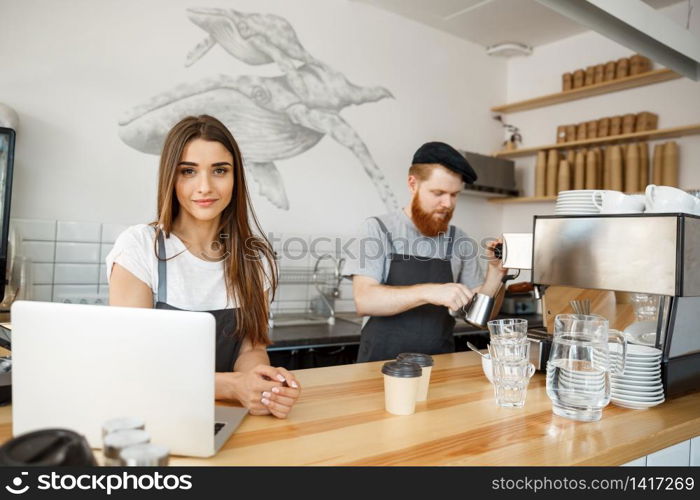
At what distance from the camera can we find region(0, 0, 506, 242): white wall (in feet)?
9.04

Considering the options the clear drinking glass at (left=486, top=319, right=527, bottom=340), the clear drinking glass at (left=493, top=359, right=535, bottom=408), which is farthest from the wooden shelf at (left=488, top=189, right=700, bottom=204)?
the clear drinking glass at (left=493, top=359, right=535, bottom=408)

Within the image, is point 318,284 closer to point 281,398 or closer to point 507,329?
point 507,329

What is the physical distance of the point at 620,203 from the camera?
5.10 feet

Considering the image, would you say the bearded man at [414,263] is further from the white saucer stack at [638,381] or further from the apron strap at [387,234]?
the white saucer stack at [638,381]

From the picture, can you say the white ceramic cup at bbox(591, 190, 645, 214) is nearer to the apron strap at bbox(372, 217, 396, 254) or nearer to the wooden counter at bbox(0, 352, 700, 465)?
the wooden counter at bbox(0, 352, 700, 465)

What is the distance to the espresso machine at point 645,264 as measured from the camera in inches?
53.9

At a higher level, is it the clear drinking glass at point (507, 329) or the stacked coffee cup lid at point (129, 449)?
the clear drinking glass at point (507, 329)

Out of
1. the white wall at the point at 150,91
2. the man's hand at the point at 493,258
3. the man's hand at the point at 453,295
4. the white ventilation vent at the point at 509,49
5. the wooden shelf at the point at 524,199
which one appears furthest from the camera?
the white ventilation vent at the point at 509,49

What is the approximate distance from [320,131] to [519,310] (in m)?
2.03

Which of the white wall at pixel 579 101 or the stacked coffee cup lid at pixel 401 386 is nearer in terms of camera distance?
the stacked coffee cup lid at pixel 401 386

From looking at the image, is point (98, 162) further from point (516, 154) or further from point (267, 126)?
point (516, 154)

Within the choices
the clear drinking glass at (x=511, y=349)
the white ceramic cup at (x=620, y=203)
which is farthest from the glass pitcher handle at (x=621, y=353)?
the white ceramic cup at (x=620, y=203)

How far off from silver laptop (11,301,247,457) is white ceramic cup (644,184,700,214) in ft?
4.22

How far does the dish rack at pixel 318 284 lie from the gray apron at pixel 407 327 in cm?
103
